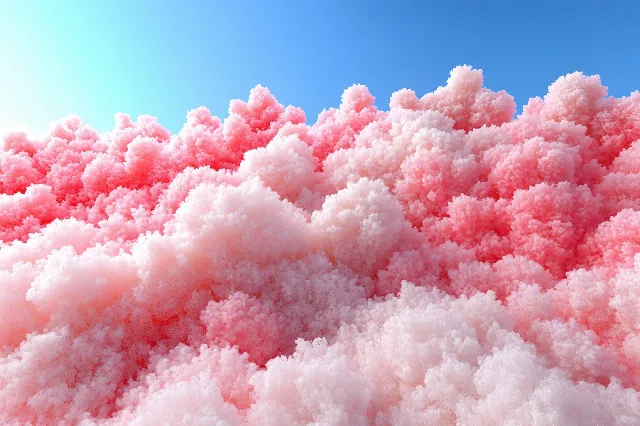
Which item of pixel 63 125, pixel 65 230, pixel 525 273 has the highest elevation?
pixel 63 125

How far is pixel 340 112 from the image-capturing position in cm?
416

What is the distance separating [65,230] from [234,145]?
163 centimetres

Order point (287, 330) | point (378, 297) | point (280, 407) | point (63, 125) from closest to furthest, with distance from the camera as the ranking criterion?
point (280, 407) < point (287, 330) < point (378, 297) < point (63, 125)

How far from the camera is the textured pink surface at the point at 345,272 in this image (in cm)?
186

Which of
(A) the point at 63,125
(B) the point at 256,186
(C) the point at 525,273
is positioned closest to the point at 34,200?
(A) the point at 63,125

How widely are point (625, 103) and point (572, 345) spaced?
248 cm

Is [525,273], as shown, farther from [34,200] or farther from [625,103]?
[34,200]

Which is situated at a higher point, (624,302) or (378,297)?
(378,297)

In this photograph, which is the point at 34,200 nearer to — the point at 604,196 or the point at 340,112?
the point at 340,112

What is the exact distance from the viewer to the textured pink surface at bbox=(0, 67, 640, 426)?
6.10 ft

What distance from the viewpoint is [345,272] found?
2705mm

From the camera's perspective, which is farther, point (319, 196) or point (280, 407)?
point (319, 196)

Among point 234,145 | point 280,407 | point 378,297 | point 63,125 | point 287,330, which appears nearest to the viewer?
point 280,407

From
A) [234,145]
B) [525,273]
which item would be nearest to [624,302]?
[525,273]
